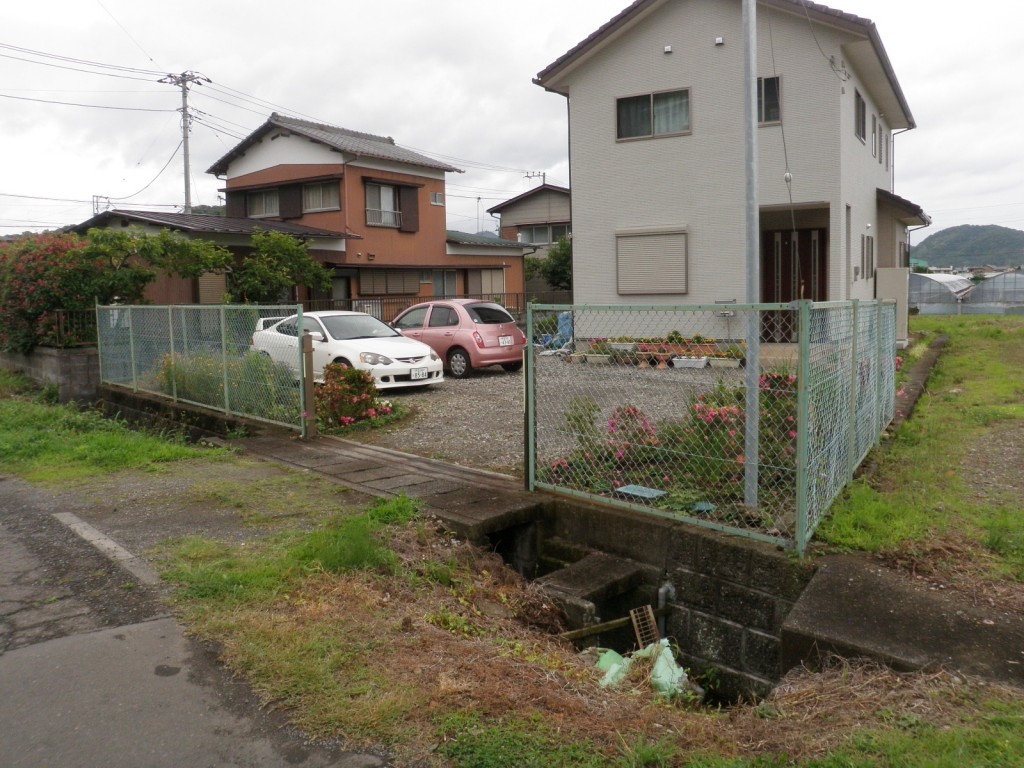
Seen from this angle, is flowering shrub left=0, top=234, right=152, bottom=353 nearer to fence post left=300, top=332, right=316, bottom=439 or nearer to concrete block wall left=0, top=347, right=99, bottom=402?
concrete block wall left=0, top=347, right=99, bottom=402

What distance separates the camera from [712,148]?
14836 mm

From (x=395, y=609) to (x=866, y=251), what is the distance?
53.4ft

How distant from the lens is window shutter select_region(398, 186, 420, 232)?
86.9ft

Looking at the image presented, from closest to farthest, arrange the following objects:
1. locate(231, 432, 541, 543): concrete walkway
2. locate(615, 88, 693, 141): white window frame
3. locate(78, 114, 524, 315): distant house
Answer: locate(231, 432, 541, 543): concrete walkway
locate(615, 88, 693, 141): white window frame
locate(78, 114, 524, 315): distant house

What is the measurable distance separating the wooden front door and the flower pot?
37.7ft

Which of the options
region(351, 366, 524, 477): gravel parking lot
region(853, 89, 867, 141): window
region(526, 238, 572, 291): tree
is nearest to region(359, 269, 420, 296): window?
region(526, 238, 572, 291): tree

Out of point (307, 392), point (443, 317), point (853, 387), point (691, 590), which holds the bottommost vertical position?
point (691, 590)

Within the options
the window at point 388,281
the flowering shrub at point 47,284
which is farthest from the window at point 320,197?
the flowering shrub at point 47,284

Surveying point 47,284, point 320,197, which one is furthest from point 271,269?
point 320,197

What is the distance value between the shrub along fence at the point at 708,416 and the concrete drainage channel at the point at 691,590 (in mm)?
166

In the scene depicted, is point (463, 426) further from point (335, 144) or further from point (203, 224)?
point (335, 144)

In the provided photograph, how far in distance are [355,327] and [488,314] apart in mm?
2884

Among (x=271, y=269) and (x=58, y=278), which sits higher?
(x=271, y=269)

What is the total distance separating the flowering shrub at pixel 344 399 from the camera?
372 inches
